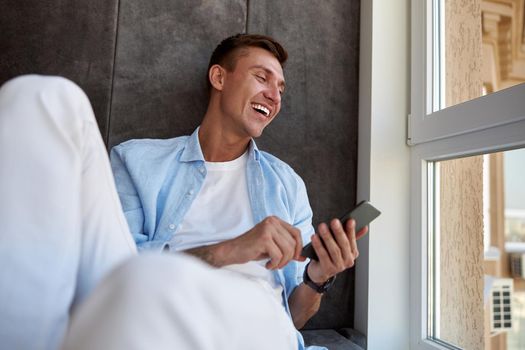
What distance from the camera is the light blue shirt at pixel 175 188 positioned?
1104 millimetres

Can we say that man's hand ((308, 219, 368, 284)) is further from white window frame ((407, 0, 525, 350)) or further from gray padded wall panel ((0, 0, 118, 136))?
gray padded wall panel ((0, 0, 118, 136))

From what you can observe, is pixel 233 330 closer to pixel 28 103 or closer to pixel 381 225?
pixel 28 103

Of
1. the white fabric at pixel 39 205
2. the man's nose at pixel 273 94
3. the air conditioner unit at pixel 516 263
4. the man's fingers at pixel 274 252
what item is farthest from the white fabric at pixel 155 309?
the air conditioner unit at pixel 516 263

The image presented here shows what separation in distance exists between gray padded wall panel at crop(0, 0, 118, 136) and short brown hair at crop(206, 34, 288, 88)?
1.13 feet

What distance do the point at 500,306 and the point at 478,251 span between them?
16 centimetres

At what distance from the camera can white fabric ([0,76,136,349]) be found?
471mm

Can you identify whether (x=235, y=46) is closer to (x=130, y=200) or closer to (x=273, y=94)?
(x=273, y=94)

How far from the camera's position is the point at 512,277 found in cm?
130

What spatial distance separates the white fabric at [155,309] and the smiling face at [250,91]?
0.91 m

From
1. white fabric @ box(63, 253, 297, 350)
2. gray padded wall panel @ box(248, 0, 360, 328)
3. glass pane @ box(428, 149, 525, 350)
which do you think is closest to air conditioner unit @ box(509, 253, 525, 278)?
glass pane @ box(428, 149, 525, 350)

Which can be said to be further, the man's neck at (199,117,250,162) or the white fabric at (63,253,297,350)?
the man's neck at (199,117,250,162)

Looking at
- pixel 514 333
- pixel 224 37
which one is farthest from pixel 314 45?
pixel 514 333

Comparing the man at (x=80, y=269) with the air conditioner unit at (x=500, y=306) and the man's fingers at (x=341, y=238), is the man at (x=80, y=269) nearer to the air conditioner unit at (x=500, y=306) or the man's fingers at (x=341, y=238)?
the man's fingers at (x=341, y=238)

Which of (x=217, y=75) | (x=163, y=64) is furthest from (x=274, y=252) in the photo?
(x=163, y=64)
